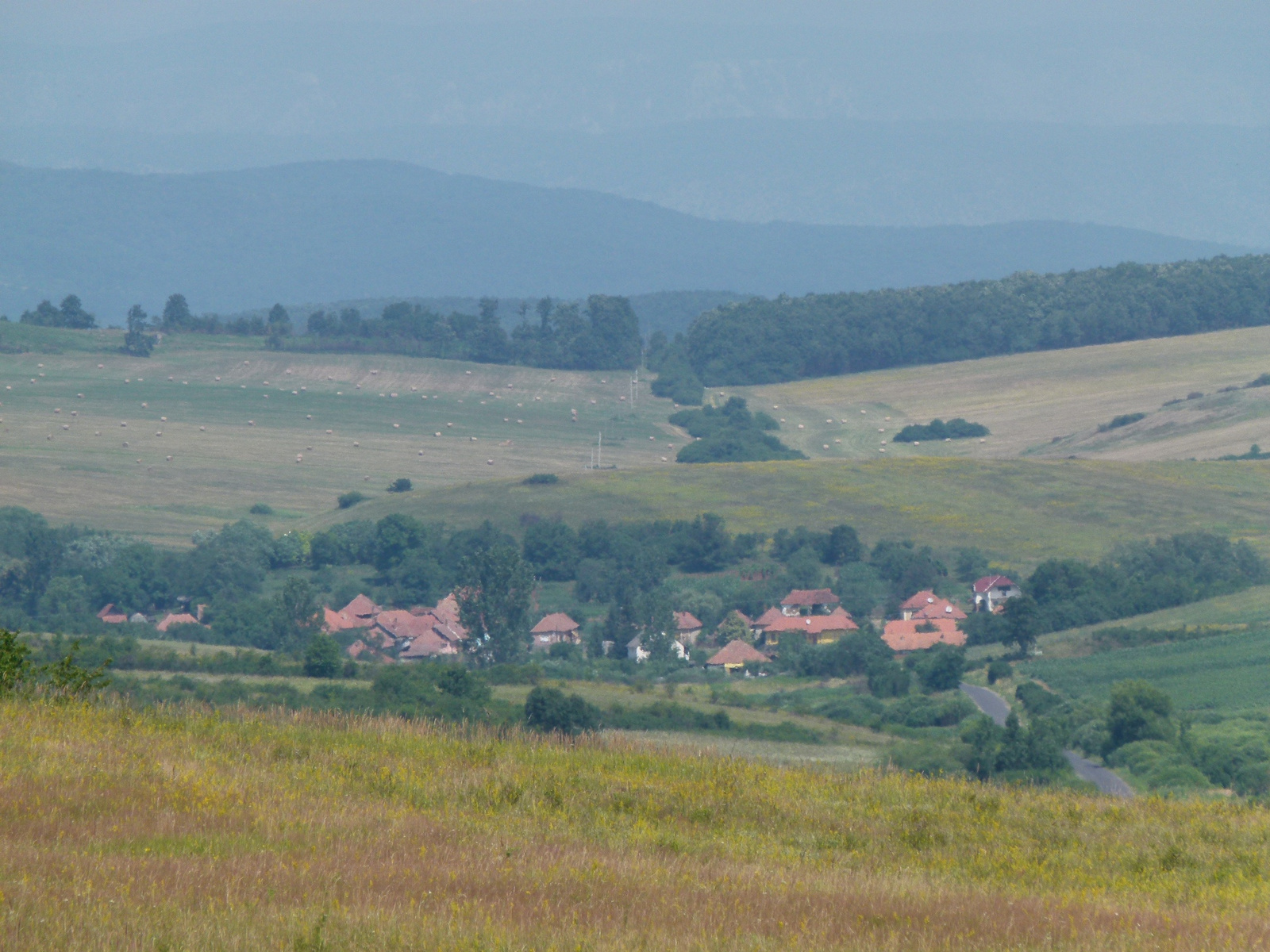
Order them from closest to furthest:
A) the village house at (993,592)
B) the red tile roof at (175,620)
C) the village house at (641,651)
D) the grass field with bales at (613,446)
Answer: the village house at (641,651) → the village house at (993,592) → the red tile roof at (175,620) → the grass field with bales at (613,446)

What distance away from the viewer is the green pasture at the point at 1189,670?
75.3m

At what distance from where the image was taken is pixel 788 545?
124 meters

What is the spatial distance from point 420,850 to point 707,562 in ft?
367

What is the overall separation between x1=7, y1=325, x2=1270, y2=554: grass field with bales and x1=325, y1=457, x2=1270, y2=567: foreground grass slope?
0.28 metres

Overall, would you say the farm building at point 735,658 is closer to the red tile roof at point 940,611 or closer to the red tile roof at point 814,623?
the red tile roof at point 814,623

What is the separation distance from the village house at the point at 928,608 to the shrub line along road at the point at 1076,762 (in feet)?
61.5

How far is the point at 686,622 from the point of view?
110 m

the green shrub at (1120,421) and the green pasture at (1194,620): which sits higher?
the green shrub at (1120,421)

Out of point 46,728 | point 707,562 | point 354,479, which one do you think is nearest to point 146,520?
point 354,479

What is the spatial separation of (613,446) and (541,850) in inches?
6179

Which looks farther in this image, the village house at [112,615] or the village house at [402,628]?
the village house at [112,615]

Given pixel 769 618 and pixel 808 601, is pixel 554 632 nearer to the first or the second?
pixel 769 618

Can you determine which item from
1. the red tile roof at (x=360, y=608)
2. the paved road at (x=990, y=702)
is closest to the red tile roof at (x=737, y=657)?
the paved road at (x=990, y=702)

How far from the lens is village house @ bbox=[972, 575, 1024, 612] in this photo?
10788cm
